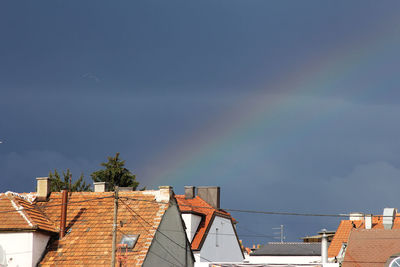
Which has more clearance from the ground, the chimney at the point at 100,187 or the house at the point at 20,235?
the chimney at the point at 100,187

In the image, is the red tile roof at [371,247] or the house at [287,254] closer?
the red tile roof at [371,247]

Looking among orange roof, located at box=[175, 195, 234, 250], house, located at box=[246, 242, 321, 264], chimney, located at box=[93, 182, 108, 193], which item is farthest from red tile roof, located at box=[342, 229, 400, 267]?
house, located at box=[246, 242, 321, 264]

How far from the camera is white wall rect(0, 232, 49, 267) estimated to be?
39.5 m

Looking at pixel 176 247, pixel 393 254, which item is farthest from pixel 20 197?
pixel 393 254

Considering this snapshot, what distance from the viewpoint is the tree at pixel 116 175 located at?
267ft

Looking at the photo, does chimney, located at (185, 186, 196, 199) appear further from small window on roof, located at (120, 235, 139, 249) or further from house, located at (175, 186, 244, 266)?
small window on roof, located at (120, 235, 139, 249)

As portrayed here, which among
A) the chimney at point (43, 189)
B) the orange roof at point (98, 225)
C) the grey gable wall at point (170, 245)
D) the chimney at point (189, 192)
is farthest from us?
the chimney at point (189, 192)

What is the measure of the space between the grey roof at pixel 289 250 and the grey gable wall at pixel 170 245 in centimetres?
3675

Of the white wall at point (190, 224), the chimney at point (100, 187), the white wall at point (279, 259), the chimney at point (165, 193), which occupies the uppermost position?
the chimney at point (100, 187)

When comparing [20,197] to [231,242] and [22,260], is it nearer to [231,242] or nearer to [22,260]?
[22,260]

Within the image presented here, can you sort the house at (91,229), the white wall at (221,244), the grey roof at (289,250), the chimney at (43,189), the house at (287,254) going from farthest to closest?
the grey roof at (289,250)
the house at (287,254)
the white wall at (221,244)
the chimney at (43,189)
the house at (91,229)

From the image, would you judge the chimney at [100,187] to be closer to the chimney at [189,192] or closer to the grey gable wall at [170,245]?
the grey gable wall at [170,245]

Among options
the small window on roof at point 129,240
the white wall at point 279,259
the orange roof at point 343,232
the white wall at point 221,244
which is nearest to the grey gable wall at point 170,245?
the small window on roof at point 129,240

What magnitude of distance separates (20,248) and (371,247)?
22716 mm
